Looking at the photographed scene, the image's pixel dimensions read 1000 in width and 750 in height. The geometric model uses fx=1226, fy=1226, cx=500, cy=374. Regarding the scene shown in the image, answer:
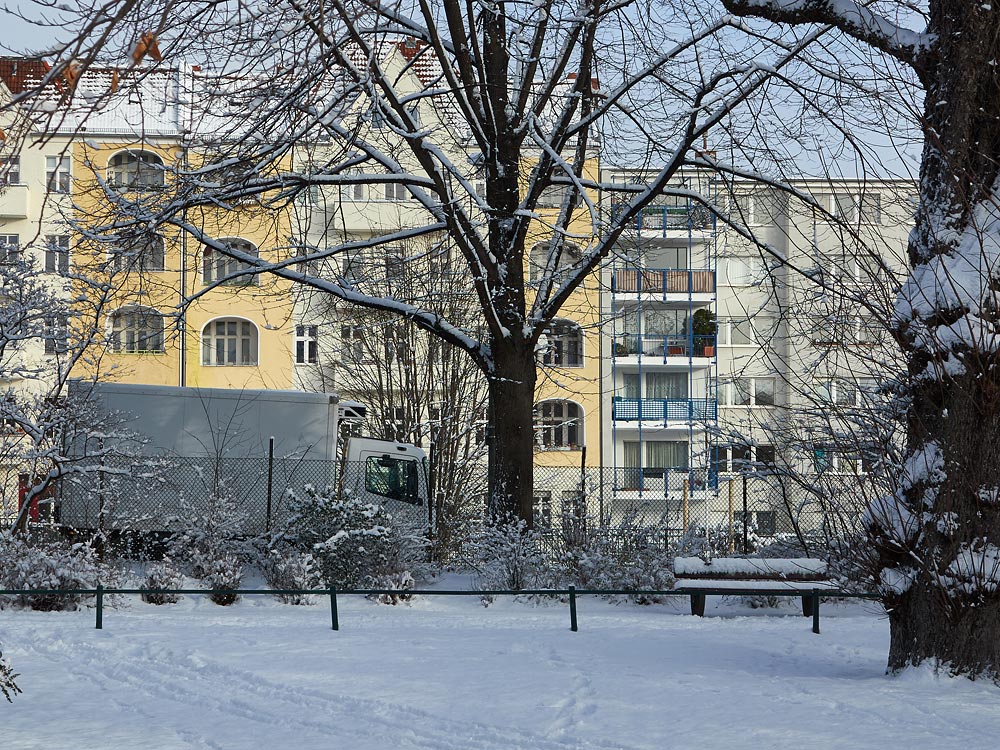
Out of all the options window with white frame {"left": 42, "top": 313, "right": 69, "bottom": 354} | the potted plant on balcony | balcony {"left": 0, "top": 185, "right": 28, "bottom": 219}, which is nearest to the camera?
window with white frame {"left": 42, "top": 313, "right": 69, "bottom": 354}

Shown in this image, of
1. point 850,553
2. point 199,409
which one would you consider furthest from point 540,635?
point 199,409

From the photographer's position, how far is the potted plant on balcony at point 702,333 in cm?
4899

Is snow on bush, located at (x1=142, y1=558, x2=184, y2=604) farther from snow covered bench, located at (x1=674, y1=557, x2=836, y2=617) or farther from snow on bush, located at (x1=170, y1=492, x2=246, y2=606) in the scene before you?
snow covered bench, located at (x1=674, y1=557, x2=836, y2=617)

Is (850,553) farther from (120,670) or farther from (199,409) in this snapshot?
(199,409)

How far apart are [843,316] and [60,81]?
6.11 m

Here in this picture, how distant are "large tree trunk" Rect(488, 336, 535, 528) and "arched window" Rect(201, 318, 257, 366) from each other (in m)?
32.7

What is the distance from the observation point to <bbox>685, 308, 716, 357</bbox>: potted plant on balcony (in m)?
49.0

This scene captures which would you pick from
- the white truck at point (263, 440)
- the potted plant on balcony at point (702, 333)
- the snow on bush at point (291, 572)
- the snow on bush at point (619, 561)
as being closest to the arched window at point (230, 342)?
the potted plant on balcony at point (702, 333)

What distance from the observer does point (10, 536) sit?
49.6ft

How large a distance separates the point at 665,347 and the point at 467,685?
41.8 m

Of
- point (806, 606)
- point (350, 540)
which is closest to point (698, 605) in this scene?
point (806, 606)

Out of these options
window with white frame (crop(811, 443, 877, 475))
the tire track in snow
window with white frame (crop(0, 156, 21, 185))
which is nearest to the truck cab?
the tire track in snow

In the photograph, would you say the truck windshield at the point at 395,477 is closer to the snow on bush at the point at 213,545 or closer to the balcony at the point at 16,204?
the snow on bush at the point at 213,545

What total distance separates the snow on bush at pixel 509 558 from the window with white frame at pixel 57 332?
7728 millimetres
